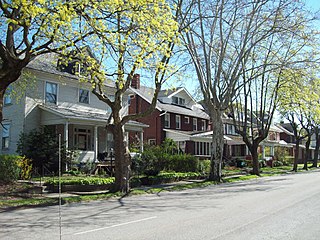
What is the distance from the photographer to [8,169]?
59.8 feet

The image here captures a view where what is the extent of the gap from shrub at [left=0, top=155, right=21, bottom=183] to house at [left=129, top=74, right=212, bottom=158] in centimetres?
1855

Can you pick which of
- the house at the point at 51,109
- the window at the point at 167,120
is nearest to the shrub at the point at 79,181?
the house at the point at 51,109

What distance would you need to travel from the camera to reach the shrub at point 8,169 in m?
18.1

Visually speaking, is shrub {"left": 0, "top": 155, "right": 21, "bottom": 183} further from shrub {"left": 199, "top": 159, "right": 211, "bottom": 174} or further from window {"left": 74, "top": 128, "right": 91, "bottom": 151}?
shrub {"left": 199, "top": 159, "right": 211, "bottom": 174}

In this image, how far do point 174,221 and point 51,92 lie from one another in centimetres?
1978

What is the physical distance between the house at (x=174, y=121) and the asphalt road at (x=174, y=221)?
24.7m

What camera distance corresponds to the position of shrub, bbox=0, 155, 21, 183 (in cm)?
1807

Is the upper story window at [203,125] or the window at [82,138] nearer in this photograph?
the window at [82,138]

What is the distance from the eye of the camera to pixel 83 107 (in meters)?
28.9

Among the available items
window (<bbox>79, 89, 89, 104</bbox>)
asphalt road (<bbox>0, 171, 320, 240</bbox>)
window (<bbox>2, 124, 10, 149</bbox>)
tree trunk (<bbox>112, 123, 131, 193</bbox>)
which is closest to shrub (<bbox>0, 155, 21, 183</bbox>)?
tree trunk (<bbox>112, 123, 131, 193</bbox>)

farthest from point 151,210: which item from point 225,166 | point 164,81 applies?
point 225,166

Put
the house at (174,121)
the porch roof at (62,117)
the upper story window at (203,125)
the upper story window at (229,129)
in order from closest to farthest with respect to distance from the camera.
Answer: the porch roof at (62,117), the house at (174,121), the upper story window at (203,125), the upper story window at (229,129)

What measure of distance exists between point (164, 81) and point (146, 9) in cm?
562

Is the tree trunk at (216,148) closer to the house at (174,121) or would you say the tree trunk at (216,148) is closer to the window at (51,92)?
the window at (51,92)
